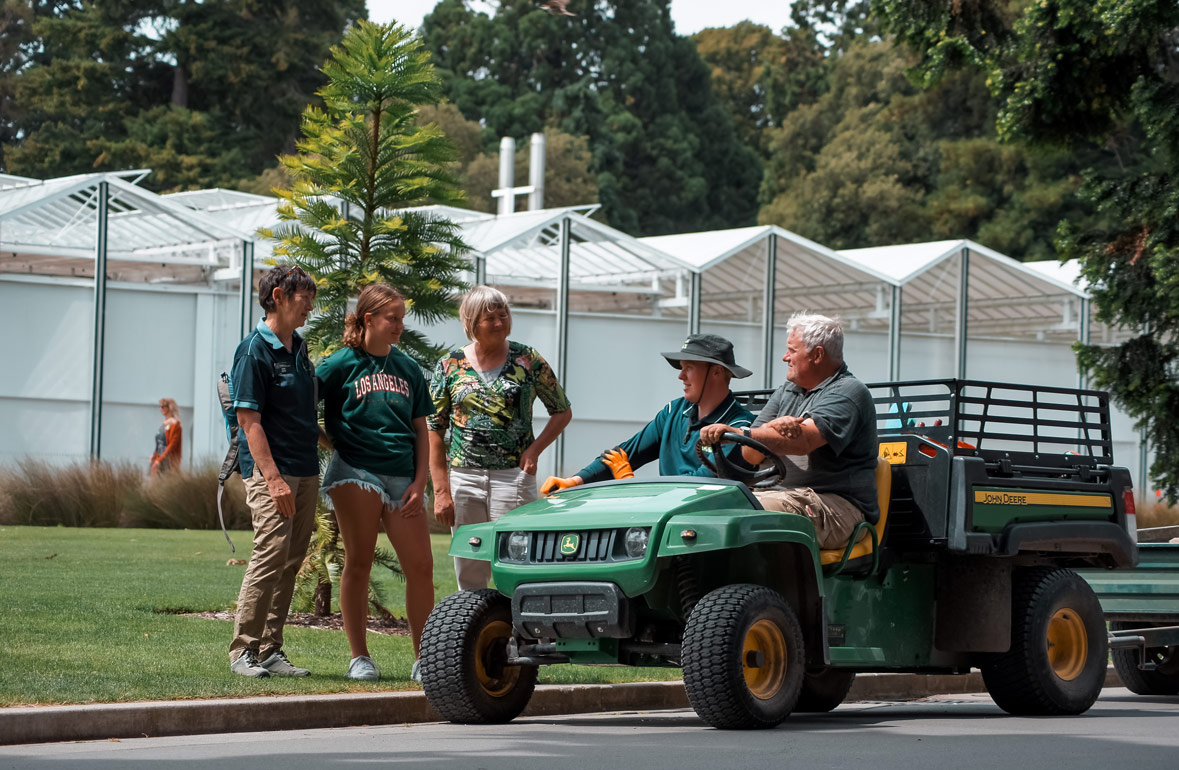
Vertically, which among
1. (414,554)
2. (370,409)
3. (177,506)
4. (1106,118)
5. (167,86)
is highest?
(167,86)

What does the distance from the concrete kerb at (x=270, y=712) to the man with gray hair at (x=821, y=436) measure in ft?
5.64

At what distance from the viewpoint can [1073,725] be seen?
8.55 meters

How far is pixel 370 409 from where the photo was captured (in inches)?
354

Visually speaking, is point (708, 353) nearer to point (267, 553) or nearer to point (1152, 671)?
point (267, 553)

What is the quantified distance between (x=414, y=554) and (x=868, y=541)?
7.89 ft

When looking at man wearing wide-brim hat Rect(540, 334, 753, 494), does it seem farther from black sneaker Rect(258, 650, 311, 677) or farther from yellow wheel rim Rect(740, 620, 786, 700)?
black sneaker Rect(258, 650, 311, 677)

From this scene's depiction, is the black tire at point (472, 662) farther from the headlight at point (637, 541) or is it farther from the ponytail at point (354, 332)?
the ponytail at point (354, 332)

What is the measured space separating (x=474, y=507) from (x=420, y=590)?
1.82 feet

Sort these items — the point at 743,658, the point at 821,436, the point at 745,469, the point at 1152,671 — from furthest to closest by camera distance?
the point at 1152,671, the point at 745,469, the point at 821,436, the point at 743,658

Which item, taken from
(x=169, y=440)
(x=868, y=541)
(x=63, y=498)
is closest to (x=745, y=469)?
(x=868, y=541)

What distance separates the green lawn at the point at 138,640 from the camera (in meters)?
8.23

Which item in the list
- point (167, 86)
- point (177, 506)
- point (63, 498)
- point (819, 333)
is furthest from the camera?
point (167, 86)

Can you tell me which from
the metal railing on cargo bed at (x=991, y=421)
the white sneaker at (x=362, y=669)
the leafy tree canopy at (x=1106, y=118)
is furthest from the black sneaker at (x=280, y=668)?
the leafy tree canopy at (x=1106, y=118)

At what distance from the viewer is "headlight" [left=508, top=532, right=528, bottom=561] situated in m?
7.88
